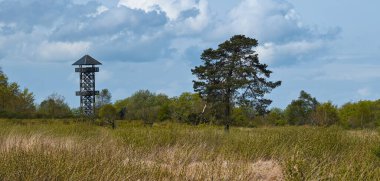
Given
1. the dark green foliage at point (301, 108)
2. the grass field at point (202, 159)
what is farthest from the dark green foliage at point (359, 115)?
the grass field at point (202, 159)

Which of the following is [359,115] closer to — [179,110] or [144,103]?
[179,110]

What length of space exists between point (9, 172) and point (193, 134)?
7.79 m

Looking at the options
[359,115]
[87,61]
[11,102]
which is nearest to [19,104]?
[11,102]

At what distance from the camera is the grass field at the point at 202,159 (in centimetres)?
726

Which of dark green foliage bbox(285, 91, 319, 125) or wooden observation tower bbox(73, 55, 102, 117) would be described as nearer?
wooden observation tower bbox(73, 55, 102, 117)

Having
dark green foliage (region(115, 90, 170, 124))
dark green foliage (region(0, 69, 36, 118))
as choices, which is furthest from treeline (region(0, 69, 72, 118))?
dark green foliage (region(115, 90, 170, 124))

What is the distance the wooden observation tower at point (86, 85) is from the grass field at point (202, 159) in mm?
35387

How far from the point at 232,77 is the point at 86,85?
62.5 feet

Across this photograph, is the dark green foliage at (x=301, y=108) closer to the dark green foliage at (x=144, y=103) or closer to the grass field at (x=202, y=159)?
the dark green foliage at (x=144, y=103)

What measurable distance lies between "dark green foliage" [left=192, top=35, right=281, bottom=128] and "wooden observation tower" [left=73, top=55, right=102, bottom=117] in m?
15.4

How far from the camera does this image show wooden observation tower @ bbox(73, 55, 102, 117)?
4988 cm

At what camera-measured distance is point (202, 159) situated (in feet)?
32.8

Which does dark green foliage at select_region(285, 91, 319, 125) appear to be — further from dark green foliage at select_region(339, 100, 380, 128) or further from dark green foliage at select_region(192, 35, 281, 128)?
dark green foliage at select_region(192, 35, 281, 128)

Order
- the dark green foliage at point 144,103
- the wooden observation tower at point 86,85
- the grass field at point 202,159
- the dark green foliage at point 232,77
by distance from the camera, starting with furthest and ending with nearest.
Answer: the dark green foliage at point 144,103, the wooden observation tower at point 86,85, the dark green foliage at point 232,77, the grass field at point 202,159
